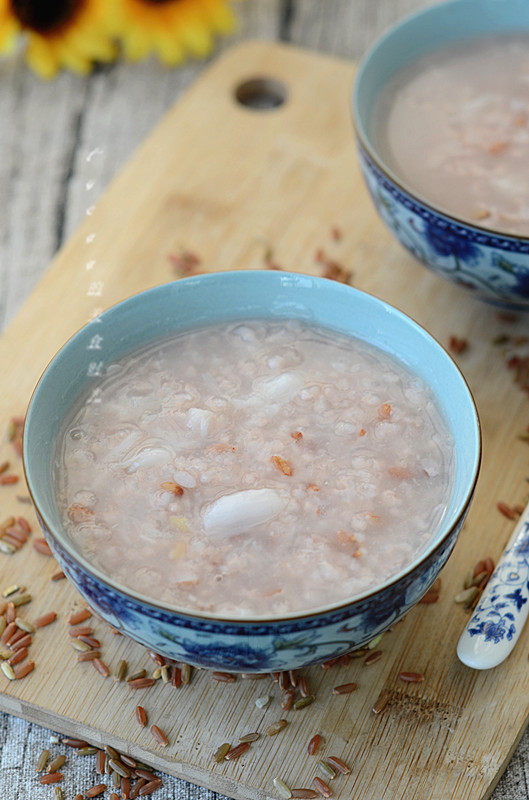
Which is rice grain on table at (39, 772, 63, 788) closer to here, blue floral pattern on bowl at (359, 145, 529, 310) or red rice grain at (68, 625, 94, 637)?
red rice grain at (68, 625, 94, 637)

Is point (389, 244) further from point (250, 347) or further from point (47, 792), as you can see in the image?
point (47, 792)

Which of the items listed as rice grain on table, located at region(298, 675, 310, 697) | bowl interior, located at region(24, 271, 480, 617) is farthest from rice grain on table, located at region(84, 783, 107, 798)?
bowl interior, located at region(24, 271, 480, 617)

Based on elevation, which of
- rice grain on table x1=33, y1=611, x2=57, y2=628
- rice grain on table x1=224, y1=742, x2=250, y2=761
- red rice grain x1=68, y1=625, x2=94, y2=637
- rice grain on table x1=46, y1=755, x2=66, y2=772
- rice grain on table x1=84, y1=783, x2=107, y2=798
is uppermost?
rice grain on table x1=224, y1=742, x2=250, y2=761

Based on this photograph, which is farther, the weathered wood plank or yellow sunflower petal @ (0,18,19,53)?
the weathered wood plank

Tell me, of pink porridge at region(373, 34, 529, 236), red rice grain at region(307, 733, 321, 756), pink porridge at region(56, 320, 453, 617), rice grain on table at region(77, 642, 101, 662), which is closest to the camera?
pink porridge at region(56, 320, 453, 617)

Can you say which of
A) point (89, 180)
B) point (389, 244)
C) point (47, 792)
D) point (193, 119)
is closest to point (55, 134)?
point (89, 180)

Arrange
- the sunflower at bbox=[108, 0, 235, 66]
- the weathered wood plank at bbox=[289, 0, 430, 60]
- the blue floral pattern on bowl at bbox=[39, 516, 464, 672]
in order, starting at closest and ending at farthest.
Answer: the blue floral pattern on bowl at bbox=[39, 516, 464, 672], the sunflower at bbox=[108, 0, 235, 66], the weathered wood plank at bbox=[289, 0, 430, 60]

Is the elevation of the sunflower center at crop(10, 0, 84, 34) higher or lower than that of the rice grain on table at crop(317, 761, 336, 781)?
higher

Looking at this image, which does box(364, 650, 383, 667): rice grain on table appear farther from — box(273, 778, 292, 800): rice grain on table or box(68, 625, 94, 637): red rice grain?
box(68, 625, 94, 637): red rice grain
